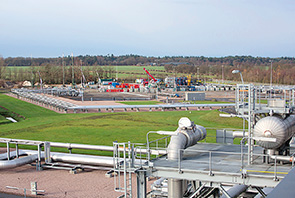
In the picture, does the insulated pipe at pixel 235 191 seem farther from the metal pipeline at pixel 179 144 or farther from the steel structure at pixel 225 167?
the metal pipeline at pixel 179 144

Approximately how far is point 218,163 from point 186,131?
2.08 meters

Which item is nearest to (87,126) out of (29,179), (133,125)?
(133,125)

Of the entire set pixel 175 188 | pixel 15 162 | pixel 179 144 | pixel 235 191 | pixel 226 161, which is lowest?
pixel 15 162

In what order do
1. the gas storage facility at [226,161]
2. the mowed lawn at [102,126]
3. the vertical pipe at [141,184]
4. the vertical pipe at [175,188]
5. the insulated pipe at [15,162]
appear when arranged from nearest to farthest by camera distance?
the gas storage facility at [226,161], the vertical pipe at [141,184], the vertical pipe at [175,188], the insulated pipe at [15,162], the mowed lawn at [102,126]

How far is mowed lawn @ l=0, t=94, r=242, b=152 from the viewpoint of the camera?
37.2 meters

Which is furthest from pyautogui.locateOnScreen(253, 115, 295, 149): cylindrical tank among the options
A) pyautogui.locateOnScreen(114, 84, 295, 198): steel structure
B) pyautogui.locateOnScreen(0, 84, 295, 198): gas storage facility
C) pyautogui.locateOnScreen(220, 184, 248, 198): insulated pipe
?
pyautogui.locateOnScreen(220, 184, 248, 198): insulated pipe

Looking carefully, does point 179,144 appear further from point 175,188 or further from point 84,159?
point 84,159

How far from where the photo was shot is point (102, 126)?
4416 centimetres

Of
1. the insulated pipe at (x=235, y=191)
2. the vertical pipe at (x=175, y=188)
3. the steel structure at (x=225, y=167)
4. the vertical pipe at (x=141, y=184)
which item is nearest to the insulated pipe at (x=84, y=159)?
the steel structure at (x=225, y=167)

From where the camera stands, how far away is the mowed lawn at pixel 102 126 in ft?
122

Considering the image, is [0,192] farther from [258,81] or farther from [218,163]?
[258,81]

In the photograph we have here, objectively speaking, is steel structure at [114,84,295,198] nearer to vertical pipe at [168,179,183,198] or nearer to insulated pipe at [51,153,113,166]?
vertical pipe at [168,179,183,198]

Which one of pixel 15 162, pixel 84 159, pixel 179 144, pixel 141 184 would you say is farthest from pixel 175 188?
pixel 15 162

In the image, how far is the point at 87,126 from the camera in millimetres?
44344
